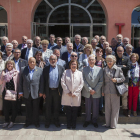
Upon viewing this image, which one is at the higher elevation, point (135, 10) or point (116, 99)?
point (135, 10)

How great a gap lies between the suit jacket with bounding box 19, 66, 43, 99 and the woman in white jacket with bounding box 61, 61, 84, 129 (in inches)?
26.3

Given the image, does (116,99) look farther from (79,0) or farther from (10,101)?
(79,0)

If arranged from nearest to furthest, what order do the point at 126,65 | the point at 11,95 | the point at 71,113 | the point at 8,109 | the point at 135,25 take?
1. the point at 11,95
2. the point at 71,113
3. the point at 8,109
4. the point at 126,65
5. the point at 135,25

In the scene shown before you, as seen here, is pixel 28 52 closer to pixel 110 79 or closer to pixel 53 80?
pixel 53 80

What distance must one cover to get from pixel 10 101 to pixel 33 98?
75 centimetres

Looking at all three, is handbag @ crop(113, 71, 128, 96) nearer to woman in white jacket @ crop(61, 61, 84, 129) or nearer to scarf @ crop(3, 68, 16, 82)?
woman in white jacket @ crop(61, 61, 84, 129)

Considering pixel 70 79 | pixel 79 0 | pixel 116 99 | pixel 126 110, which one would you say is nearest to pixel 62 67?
pixel 70 79

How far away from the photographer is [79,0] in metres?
9.59

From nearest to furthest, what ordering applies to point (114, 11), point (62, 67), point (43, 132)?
point (43, 132)
point (62, 67)
point (114, 11)

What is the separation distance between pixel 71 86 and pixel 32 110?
1289mm

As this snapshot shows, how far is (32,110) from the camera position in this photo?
5.12 metres

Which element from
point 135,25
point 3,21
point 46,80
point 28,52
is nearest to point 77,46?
point 28,52

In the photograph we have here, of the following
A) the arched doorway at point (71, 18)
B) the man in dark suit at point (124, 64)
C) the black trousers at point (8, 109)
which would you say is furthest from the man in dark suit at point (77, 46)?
the arched doorway at point (71, 18)

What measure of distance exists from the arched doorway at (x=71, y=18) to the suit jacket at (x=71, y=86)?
16.5ft
